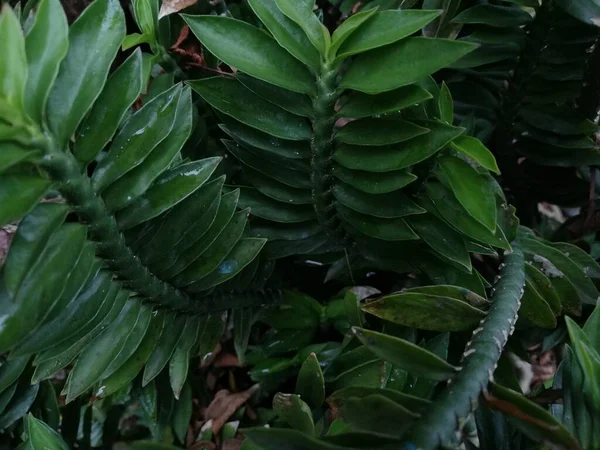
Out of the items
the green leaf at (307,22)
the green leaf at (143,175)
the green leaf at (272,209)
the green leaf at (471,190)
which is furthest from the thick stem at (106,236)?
the green leaf at (471,190)

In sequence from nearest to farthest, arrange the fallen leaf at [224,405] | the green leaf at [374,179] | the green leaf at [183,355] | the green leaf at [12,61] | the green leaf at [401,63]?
the green leaf at [12,61] < the green leaf at [401,63] < the green leaf at [374,179] < the green leaf at [183,355] < the fallen leaf at [224,405]

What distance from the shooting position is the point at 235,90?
0.67 meters

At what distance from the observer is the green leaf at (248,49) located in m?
0.60

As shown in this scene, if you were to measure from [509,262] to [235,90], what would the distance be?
407 millimetres

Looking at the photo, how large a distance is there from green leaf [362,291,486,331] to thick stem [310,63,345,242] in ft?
0.60

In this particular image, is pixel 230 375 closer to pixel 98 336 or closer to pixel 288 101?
pixel 98 336

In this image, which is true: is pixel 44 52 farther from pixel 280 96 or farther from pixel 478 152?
pixel 478 152

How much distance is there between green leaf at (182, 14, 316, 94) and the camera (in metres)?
0.60

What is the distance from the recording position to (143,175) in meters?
0.54

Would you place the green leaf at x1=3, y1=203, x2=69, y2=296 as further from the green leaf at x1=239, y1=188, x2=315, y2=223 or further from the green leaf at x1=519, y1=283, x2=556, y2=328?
the green leaf at x1=519, y1=283, x2=556, y2=328

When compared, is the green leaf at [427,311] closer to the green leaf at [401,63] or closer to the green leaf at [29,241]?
the green leaf at [401,63]

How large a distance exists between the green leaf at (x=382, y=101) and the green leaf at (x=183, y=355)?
37 centimetres

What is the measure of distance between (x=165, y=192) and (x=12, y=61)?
20cm

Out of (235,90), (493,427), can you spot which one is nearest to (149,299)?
(235,90)
